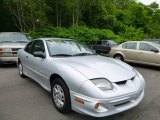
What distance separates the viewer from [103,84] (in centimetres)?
346

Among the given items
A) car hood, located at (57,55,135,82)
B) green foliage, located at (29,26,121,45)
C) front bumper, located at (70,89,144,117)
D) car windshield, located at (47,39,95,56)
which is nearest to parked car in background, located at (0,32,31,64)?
car windshield, located at (47,39,95,56)

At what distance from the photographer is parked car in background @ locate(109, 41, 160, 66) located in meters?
8.57

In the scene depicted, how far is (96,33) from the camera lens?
790 inches

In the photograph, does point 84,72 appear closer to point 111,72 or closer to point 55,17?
point 111,72

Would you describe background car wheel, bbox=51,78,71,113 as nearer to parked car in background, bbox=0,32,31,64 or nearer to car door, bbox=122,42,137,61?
parked car in background, bbox=0,32,31,64

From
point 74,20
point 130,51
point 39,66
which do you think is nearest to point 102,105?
point 39,66

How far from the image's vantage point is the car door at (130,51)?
9.34m

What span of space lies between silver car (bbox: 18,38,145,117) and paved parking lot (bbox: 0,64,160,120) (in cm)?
29

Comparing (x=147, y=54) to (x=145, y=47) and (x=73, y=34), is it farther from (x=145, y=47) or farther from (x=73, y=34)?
(x=73, y=34)

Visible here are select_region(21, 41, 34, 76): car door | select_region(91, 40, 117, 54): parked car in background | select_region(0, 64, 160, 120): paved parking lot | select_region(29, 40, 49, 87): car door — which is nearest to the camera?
select_region(0, 64, 160, 120): paved parking lot

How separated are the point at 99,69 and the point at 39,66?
5.39ft

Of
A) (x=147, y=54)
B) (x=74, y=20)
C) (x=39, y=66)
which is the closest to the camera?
(x=39, y=66)

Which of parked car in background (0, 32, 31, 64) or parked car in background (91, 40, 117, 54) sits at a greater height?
parked car in background (0, 32, 31, 64)

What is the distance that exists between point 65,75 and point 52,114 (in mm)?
822
